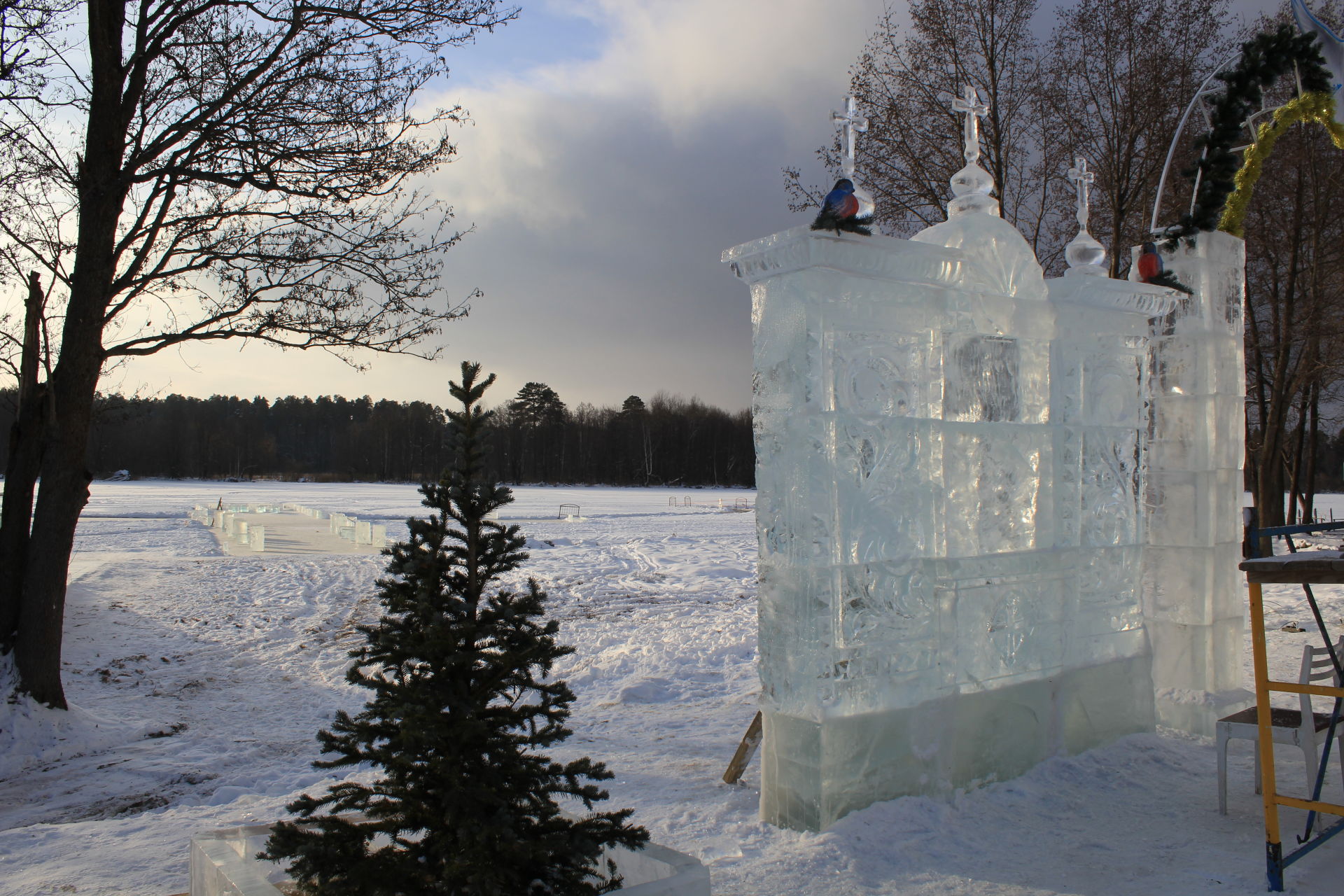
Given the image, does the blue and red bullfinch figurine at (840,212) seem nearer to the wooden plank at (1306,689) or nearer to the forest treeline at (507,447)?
the wooden plank at (1306,689)

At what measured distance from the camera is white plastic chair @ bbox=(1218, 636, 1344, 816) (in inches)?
159

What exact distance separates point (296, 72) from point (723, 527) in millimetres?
21362

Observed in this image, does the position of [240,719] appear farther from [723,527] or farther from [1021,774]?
[723,527]

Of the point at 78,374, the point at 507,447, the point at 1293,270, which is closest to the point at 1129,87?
the point at 1293,270

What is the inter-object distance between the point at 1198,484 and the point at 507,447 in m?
77.2

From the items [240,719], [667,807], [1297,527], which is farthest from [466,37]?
[1297,527]

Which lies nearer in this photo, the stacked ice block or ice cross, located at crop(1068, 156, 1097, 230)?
the stacked ice block

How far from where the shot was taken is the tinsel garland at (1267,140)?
6621 millimetres

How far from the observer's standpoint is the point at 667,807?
180 inches

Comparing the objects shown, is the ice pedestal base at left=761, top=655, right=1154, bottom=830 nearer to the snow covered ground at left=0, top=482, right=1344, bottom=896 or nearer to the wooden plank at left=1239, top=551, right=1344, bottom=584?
the snow covered ground at left=0, top=482, right=1344, bottom=896

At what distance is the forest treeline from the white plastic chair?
73.4 meters

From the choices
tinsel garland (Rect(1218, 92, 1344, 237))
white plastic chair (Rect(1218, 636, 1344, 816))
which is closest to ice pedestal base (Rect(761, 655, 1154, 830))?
white plastic chair (Rect(1218, 636, 1344, 816))

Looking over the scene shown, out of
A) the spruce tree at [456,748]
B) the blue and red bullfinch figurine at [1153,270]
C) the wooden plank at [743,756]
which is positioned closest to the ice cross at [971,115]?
the blue and red bullfinch figurine at [1153,270]

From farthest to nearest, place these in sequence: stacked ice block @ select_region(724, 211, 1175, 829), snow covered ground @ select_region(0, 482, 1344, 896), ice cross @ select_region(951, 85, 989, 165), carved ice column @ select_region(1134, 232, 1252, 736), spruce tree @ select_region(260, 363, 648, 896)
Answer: carved ice column @ select_region(1134, 232, 1252, 736) < ice cross @ select_region(951, 85, 989, 165) < stacked ice block @ select_region(724, 211, 1175, 829) < snow covered ground @ select_region(0, 482, 1344, 896) < spruce tree @ select_region(260, 363, 648, 896)
